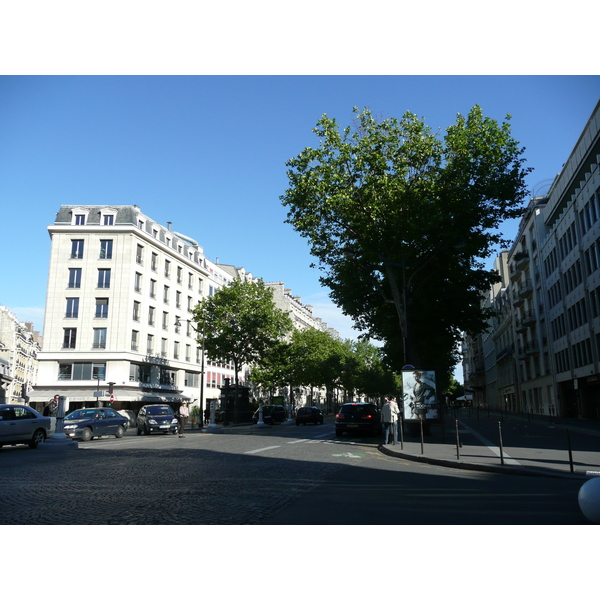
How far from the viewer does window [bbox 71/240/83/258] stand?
5050 cm

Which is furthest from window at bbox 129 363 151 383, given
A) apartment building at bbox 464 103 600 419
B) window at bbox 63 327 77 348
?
apartment building at bbox 464 103 600 419

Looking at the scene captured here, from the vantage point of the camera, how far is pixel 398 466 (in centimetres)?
1299

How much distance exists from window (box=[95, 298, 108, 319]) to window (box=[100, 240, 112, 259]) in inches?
165

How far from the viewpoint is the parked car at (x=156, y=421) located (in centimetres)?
2933

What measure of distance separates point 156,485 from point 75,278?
44.7m

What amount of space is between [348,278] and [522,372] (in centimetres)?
3724


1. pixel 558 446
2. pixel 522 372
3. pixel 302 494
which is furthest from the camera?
pixel 522 372

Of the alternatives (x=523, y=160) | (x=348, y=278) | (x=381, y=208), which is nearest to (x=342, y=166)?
(x=381, y=208)

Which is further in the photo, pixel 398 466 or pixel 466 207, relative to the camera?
pixel 466 207

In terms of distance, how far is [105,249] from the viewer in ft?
166

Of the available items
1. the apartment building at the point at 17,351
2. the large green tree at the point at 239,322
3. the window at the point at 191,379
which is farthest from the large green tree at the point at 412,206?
the apartment building at the point at 17,351

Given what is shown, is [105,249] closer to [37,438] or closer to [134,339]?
[134,339]

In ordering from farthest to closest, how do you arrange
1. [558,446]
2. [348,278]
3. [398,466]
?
[348,278]
[558,446]
[398,466]

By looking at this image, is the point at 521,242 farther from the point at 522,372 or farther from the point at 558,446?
the point at 558,446
